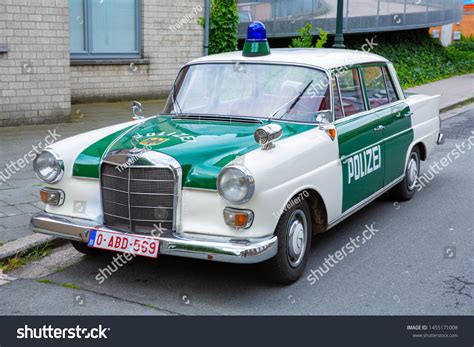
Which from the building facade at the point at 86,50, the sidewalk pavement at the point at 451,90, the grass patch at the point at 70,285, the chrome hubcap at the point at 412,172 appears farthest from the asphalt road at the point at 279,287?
the sidewalk pavement at the point at 451,90

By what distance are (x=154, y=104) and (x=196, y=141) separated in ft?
30.8

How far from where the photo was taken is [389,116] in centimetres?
700

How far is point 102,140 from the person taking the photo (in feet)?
18.1

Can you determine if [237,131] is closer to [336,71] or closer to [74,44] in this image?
[336,71]

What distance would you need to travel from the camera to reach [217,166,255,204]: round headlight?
4.64 m

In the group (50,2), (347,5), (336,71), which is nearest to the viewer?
(336,71)

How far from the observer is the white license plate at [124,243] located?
4.78m

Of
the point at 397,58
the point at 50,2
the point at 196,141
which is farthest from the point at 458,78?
the point at 196,141

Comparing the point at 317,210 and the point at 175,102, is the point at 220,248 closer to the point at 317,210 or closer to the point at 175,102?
the point at 317,210

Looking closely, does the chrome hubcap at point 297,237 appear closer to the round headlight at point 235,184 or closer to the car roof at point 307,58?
the round headlight at point 235,184

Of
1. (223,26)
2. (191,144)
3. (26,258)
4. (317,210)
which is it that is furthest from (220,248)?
(223,26)

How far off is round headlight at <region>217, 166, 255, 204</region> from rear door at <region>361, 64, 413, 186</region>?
8.38ft
